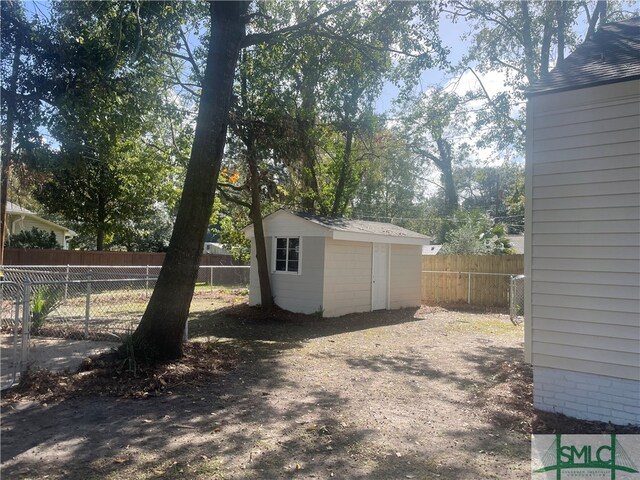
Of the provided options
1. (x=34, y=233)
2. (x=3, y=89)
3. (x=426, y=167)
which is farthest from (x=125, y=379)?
(x=426, y=167)

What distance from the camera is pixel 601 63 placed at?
202 inches

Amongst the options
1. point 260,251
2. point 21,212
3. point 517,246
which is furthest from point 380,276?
point 21,212

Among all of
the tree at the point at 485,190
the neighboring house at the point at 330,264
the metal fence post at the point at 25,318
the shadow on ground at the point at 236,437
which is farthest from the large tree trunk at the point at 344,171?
the tree at the point at 485,190

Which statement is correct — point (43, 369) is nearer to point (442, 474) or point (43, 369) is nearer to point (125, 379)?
point (125, 379)

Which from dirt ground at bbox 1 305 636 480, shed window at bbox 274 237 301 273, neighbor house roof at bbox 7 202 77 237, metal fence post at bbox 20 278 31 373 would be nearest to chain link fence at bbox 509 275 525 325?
dirt ground at bbox 1 305 636 480

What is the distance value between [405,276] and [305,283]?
417 cm

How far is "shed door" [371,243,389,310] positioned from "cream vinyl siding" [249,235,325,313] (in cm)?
232

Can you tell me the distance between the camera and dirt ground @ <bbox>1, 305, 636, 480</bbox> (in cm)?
351

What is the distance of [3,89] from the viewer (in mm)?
7242

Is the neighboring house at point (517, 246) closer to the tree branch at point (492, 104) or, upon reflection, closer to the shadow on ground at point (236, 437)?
the tree branch at point (492, 104)

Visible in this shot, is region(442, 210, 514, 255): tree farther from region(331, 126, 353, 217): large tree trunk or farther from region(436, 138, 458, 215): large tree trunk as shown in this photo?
region(436, 138, 458, 215): large tree trunk

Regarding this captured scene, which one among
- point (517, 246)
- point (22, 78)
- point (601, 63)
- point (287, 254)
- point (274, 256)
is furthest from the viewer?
point (517, 246)

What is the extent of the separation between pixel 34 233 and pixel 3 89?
1943 cm

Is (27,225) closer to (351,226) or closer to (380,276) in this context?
(351,226)
